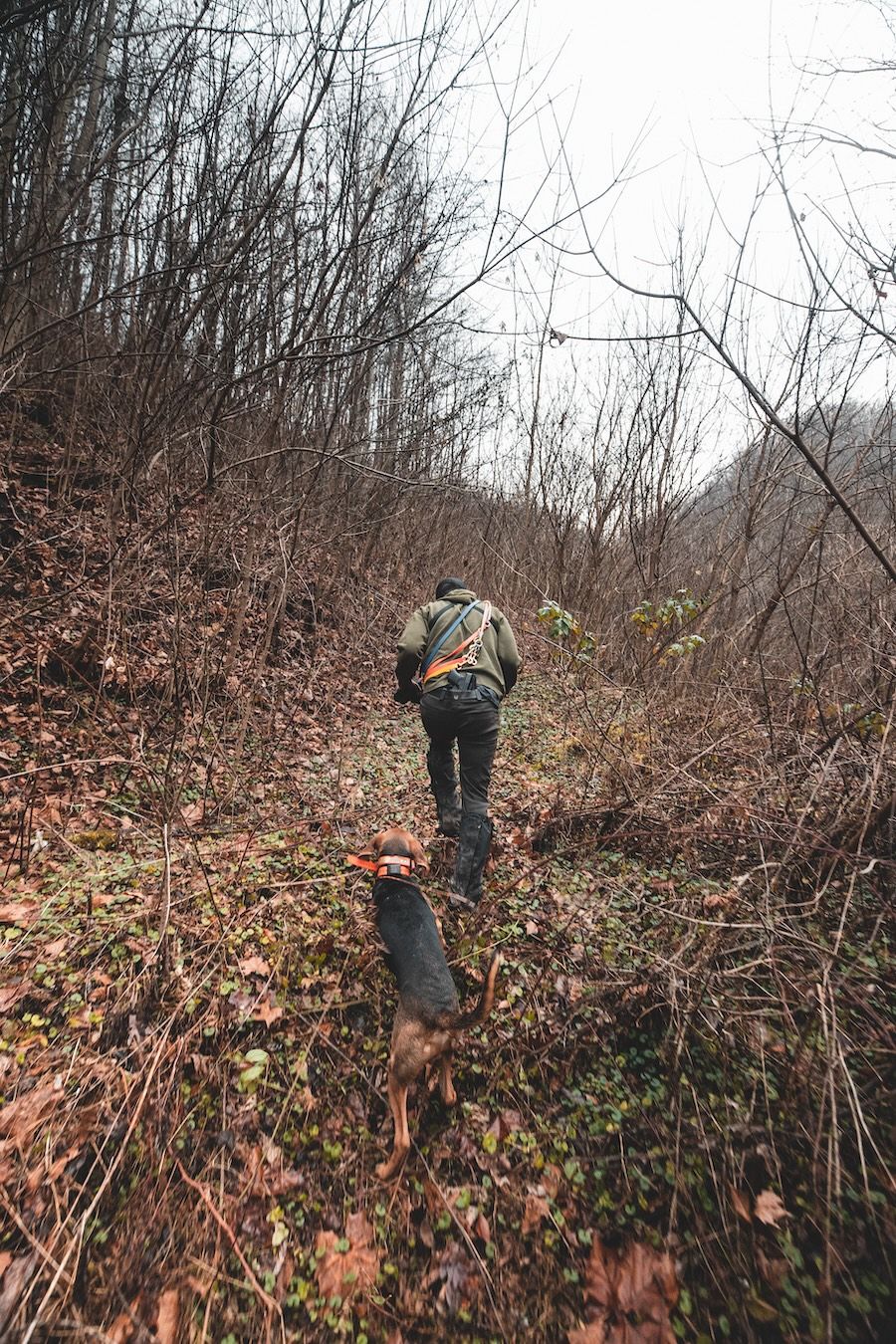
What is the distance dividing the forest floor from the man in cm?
40

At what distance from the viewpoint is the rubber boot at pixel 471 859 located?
3666 mm

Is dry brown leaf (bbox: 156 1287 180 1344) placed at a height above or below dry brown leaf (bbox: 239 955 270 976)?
below

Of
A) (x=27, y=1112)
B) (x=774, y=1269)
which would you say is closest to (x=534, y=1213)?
(x=774, y=1269)

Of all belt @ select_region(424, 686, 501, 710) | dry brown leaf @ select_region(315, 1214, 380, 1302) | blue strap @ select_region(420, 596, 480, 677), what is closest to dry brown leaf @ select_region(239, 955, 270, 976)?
dry brown leaf @ select_region(315, 1214, 380, 1302)

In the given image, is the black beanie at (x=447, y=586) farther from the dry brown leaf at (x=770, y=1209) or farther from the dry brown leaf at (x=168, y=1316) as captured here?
the dry brown leaf at (x=168, y=1316)

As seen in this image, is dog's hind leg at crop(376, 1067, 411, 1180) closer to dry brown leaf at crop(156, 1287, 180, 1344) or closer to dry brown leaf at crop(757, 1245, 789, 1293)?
dry brown leaf at crop(156, 1287, 180, 1344)

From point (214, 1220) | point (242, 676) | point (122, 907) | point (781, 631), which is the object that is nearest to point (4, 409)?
point (242, 676)

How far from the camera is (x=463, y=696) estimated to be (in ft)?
12.4

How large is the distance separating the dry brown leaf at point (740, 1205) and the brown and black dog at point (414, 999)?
103cm

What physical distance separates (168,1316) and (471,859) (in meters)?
2.30

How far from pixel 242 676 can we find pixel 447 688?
3.44 m

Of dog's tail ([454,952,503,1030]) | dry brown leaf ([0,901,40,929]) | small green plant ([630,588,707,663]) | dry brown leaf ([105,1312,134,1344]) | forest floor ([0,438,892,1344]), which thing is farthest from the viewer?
small green plant ([630,588,707,663])

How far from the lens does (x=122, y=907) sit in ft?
10.7

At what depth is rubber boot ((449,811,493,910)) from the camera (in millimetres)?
3666
